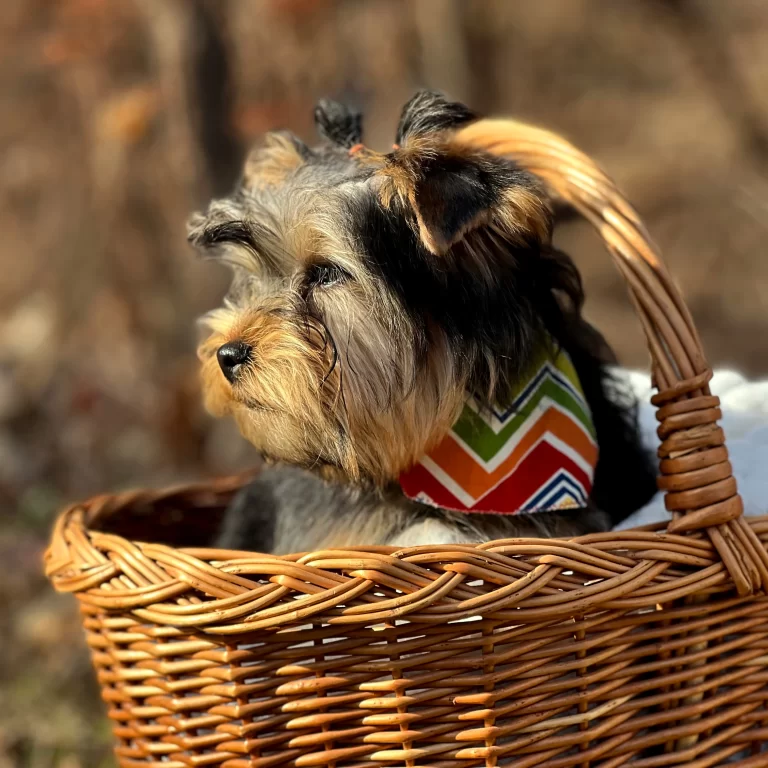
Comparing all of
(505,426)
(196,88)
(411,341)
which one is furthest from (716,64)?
(411,341)

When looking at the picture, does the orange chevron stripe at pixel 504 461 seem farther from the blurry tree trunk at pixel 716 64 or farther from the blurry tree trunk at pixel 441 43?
the blurry tree trunk at pixel 716 64

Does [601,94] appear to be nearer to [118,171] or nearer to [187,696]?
[118,171]

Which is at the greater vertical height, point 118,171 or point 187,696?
point 118,171

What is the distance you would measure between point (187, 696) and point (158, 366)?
4.35 meters

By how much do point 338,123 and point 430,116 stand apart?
0.45 metres

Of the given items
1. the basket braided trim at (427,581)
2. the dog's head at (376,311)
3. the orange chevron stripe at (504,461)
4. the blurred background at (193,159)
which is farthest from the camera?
the blurred background at (193,159)

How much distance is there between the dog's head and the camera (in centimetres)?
204

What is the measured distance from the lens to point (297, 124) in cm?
561

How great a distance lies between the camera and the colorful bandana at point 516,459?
2176 millimetres

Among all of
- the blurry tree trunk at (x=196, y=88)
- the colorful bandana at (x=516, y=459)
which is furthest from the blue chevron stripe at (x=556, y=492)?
the blurry tree trunk at (x=196, y=88)

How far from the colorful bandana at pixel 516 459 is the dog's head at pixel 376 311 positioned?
0.19 feet

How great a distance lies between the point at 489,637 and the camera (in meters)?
1.75

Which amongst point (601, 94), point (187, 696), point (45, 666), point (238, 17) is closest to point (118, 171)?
point (238, 17)

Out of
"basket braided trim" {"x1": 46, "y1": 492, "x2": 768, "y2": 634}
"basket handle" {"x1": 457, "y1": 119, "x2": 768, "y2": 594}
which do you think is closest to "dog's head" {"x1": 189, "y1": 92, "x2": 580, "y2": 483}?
"basket handle" {"x1": 457, "y1": 119, "x2": 768, "y2": 594}
